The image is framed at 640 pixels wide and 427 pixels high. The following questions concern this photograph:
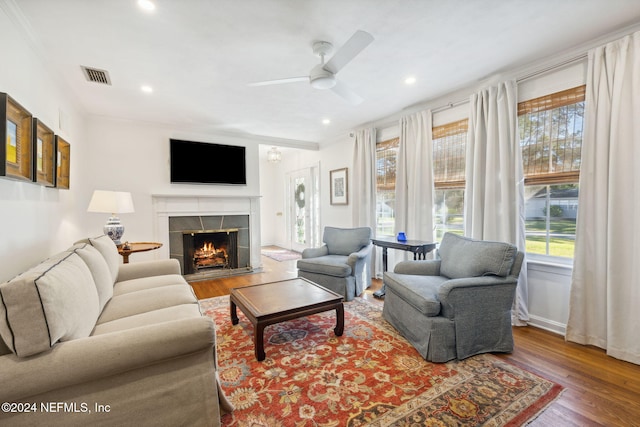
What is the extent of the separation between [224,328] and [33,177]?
199 centimetres

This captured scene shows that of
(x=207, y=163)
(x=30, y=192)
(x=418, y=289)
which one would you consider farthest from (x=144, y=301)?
(x=207, y=163)

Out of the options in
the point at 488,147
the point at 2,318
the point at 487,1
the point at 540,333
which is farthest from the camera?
the point at 488,147

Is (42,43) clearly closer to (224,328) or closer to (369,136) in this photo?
(224,328)

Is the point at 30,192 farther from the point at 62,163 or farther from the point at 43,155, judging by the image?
the point at 62,163

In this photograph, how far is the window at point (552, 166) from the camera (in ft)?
8.30

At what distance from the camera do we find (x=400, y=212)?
409 cm

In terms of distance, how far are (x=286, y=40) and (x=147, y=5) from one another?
0.98 meters

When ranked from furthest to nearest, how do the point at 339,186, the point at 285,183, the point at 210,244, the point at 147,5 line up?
the point at 285,183, the point at 339,186, the point at 210,244, the point at 147,5

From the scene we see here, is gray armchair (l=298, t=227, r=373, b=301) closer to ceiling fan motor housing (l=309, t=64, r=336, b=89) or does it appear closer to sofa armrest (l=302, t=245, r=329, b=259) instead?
sofa armrest (l=302, t=245, r=329, b=259)

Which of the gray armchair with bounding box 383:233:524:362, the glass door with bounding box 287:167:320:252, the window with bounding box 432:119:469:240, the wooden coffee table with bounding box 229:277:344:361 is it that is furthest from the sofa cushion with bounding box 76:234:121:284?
the glass door with bounding box 287:167:320:252

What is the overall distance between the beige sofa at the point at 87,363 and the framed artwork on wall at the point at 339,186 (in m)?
4.01

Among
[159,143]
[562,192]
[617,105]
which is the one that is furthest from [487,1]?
[159,143]

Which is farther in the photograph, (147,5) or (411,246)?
(411,246)

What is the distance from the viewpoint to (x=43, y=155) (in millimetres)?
2301
